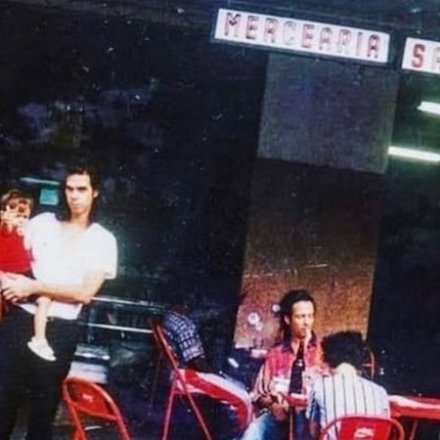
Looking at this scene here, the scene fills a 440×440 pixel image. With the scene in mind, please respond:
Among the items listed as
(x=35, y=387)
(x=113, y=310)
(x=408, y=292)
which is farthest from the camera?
(x=408, y=292)

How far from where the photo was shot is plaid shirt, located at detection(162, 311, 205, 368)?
23.3 ft

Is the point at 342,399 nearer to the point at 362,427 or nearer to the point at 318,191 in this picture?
the point at 362,427

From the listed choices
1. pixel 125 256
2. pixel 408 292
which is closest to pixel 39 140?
pixel 125 256

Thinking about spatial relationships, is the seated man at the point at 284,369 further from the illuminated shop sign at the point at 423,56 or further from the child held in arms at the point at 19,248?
the illuminated shop sign at the point at 423,56

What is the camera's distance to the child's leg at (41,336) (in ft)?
19.0

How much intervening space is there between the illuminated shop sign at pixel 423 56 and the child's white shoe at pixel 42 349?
11.1ft

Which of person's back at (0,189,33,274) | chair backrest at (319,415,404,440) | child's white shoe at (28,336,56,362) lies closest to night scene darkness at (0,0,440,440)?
person's back at (0,189,33,274)

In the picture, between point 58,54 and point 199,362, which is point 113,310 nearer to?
point 199,362

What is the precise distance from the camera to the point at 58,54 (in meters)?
7.42

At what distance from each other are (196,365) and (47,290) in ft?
5.39

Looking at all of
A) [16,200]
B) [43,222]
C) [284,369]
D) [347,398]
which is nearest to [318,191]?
[284,369]

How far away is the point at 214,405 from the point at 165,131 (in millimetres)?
2508

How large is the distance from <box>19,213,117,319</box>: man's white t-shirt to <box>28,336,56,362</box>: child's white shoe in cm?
66

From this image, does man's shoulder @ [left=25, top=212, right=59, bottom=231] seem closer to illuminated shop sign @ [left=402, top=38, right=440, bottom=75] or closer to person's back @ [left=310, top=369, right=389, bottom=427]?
person's back @ [left=310, top=369, right=389, bottom=427]
